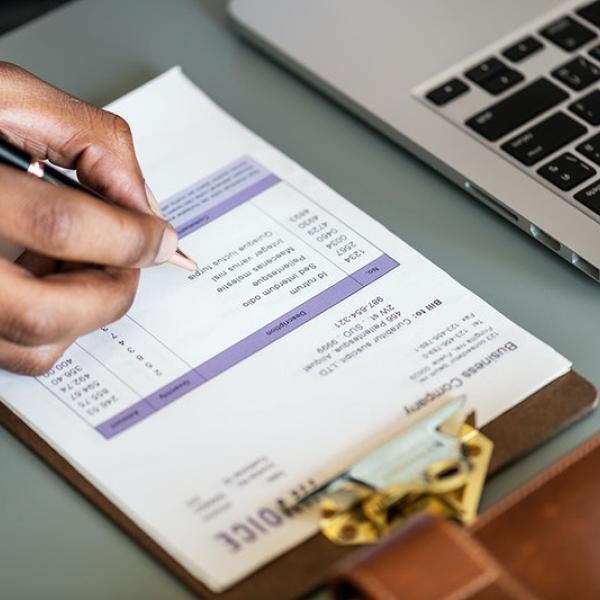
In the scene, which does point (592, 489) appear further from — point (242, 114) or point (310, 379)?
point (242, 114)

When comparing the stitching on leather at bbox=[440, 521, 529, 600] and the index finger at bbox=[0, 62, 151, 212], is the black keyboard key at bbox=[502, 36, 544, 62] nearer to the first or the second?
the index finger at bbox=[0, 62, 151, 212]

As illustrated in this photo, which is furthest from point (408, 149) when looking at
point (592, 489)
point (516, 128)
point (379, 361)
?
point (592, 489)

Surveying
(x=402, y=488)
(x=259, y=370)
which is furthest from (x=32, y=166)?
(x=402, y=488)

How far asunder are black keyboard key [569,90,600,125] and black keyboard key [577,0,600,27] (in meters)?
0.08

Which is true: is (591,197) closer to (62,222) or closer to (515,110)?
(515,110)

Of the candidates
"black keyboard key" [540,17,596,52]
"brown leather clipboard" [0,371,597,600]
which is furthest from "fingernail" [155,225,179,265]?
"black keyboard key" [540,17,596,52]

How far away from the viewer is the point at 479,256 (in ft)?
2.45

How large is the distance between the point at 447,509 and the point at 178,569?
0.45 ft

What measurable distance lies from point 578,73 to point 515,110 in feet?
0.19

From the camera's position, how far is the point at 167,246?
2.20ft

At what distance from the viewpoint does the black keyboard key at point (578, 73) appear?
793mm

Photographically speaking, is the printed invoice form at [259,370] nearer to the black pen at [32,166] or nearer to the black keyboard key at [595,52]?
the black pen at [32,166]

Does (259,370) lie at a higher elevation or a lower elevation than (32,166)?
lower

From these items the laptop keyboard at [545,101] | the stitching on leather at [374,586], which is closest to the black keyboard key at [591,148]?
the laptop keyboard at [545,101]
